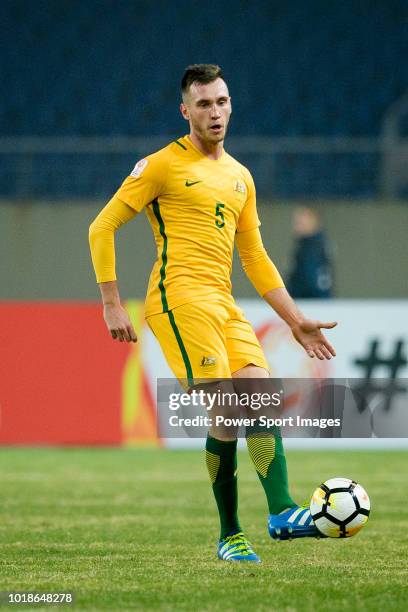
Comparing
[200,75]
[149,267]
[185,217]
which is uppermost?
[200,75]

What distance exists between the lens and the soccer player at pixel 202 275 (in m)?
5.21

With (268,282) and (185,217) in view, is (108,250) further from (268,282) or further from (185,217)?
(268,282)

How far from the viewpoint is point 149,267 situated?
1566 cm

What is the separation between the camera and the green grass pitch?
4.29 m

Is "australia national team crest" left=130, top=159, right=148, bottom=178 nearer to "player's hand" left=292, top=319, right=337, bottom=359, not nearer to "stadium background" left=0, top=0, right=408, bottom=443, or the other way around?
"player's hand" left=292, top=319, right=337, bottom=359

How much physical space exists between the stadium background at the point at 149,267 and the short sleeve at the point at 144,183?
4.97 ft

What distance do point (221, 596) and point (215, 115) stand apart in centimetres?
208

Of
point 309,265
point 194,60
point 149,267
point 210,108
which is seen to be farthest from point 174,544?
point 194,60

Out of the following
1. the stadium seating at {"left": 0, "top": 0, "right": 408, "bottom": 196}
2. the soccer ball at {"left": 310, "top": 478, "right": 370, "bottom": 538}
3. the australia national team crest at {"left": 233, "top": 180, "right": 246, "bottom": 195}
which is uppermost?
the stadium seating at {"left": 0, "top": 0, "right": 408, "bottom": 196}

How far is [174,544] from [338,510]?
1156 mm

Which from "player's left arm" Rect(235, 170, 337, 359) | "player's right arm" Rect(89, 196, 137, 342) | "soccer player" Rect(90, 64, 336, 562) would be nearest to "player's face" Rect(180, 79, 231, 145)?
"soccer player" Rect(90, 64, 336, 562)

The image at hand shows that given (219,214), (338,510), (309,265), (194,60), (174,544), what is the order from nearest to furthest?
(338,510)
(219,214)
(174,544)
(309,265)
(194,60)

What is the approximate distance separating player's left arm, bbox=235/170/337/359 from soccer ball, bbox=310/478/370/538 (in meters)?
0.64

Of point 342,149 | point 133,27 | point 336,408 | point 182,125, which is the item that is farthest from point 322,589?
point 133,27
